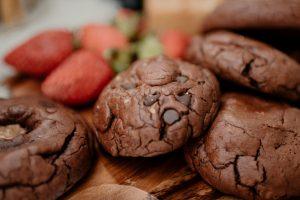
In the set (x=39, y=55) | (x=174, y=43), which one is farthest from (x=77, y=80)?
(x=174, y=43)

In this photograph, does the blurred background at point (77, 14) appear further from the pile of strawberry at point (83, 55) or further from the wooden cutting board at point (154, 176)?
the wooden cutting board at point (154, 176)

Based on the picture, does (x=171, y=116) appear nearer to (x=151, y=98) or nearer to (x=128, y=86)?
(x=151, y=98)

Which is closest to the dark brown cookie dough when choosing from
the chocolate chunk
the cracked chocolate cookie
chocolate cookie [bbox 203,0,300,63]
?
chocolate cookie [bbox 203,0,300,63]

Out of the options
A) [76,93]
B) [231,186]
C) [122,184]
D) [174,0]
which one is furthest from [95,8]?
[231,186]

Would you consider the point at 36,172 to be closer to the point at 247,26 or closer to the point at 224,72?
the point at 224,72

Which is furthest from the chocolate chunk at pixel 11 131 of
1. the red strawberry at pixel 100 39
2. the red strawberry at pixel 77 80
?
the red strawberry at pixel 100 39

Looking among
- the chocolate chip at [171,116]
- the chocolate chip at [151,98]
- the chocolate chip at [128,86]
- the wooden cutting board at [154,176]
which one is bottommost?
the wooden cutting board at [154,176]

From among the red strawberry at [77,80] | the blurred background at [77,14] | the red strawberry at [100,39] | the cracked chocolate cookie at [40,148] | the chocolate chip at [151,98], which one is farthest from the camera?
the blurred background at [77,14]
